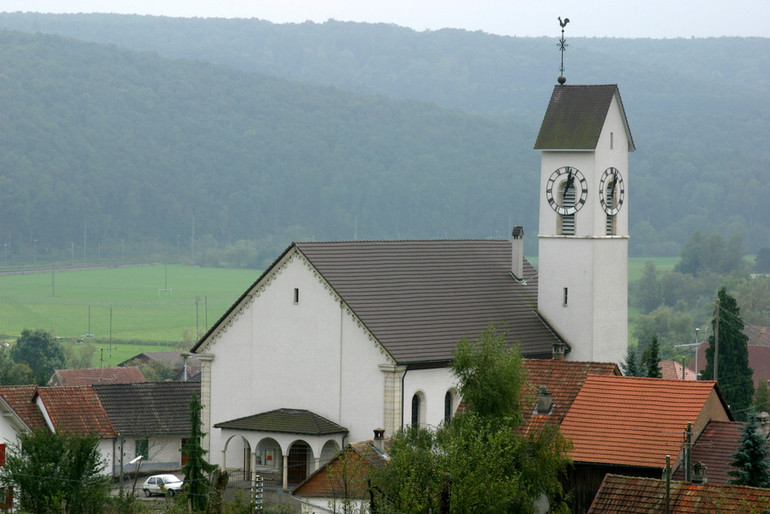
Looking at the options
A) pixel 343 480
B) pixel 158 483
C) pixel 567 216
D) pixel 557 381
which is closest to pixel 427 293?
pixel 567 216

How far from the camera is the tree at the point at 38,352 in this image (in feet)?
381

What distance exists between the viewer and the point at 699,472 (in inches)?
1559

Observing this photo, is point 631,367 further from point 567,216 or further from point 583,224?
point 567,216

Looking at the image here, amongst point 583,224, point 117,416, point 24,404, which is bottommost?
point 117,416

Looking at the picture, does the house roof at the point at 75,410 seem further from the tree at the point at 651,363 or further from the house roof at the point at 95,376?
the house roof at the point at 95,376

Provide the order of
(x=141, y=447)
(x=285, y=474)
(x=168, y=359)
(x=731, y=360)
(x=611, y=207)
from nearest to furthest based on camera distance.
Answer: (x=285, y=474)
(x=141, y=447)
(x=611, y=207)
(x=731, y=360)
(x=168, y=359)

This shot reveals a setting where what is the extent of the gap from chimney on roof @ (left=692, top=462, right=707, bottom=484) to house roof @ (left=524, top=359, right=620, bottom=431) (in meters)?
4.77

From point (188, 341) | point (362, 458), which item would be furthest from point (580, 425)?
point (188, 341)

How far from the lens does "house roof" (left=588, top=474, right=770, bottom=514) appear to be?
111 feet

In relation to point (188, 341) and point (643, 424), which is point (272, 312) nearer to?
point (643, 424)

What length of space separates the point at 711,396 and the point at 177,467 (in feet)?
80.7

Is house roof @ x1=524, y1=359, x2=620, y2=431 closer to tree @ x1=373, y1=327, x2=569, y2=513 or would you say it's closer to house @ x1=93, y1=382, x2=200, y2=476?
tree @ x1=373, y1=327, x2=569, y2=513

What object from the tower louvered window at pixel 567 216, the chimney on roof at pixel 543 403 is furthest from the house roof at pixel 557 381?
the tower louvered window at pixel 567 216

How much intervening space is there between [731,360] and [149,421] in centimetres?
2760
